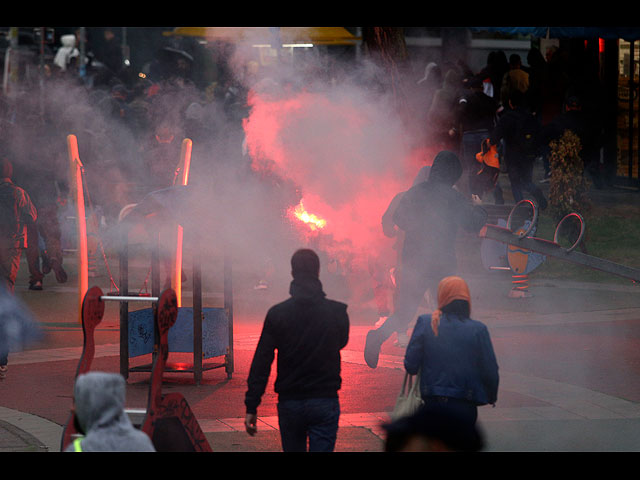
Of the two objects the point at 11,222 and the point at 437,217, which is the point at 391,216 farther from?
the point at 11,222

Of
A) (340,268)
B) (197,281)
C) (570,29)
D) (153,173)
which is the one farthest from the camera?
(570,29)

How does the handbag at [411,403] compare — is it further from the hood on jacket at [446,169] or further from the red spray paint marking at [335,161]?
the red spray paint marking at [335,161]

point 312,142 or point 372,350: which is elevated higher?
point 312,142

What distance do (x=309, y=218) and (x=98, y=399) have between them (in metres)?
9.08

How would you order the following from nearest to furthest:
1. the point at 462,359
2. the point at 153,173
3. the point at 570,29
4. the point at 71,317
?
the point at 462,359
the point at 71,317
the point at 153,173
the point at 570,29

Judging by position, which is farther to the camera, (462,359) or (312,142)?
(312,142)

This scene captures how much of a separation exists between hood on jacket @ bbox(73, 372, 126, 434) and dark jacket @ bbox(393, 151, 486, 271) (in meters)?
4.80

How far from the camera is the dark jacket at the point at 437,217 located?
8805 millimetres

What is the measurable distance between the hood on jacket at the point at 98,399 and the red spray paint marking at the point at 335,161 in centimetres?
825

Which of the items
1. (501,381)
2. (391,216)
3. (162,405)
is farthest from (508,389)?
(162,405)

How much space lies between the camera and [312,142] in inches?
559

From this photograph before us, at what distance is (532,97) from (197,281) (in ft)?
42.1

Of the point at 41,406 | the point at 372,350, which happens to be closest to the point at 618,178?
the point at 372,350
